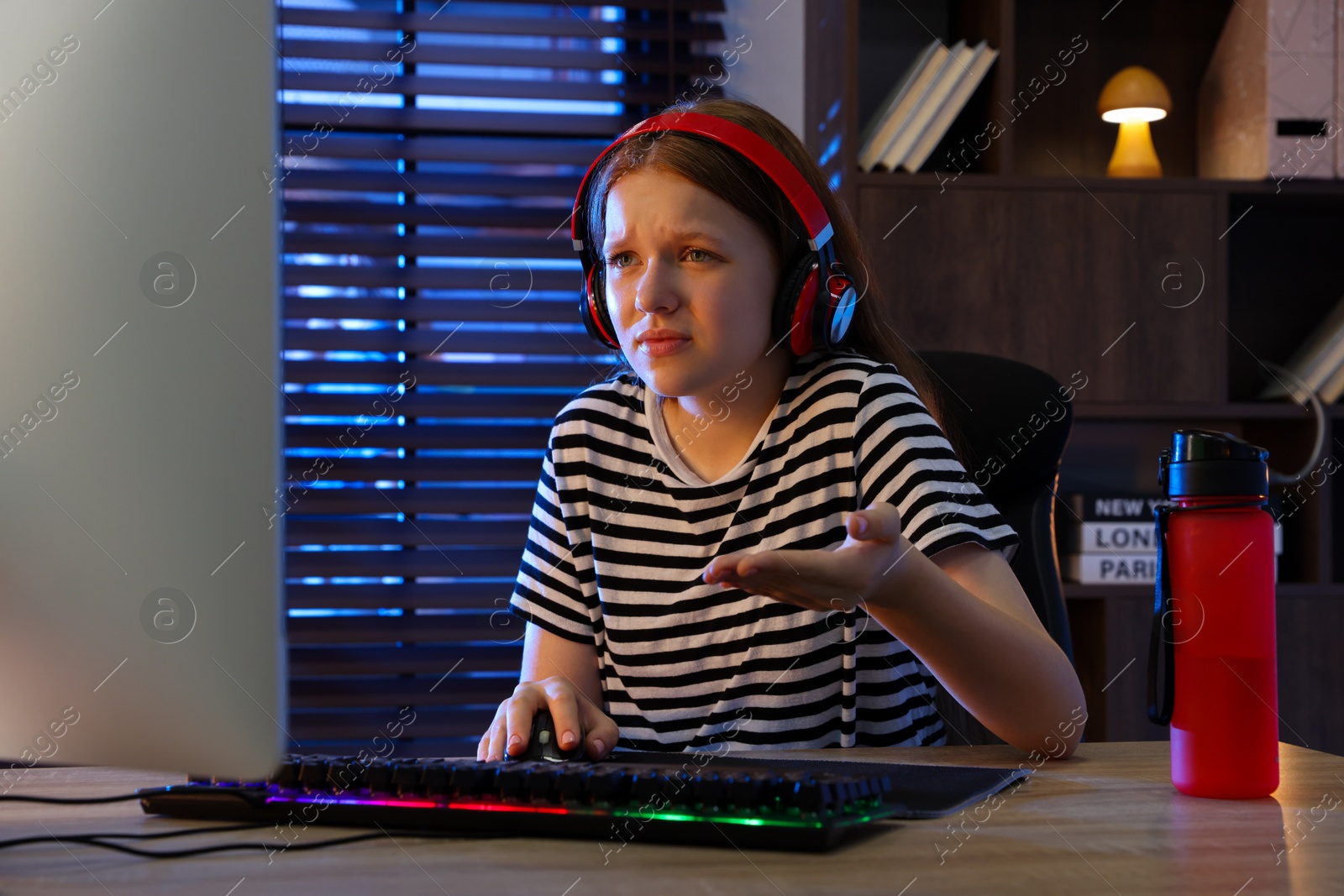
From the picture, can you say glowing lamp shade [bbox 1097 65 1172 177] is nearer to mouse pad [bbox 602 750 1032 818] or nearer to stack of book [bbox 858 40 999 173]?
stack of book [bbox 858 40 999 173]

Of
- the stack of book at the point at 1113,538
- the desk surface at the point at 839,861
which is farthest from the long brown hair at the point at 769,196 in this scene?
the stack of book at the point at 1113,538

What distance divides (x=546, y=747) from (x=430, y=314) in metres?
1.57

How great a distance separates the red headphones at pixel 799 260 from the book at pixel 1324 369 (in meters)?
1.41

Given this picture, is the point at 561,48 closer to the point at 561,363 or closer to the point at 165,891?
the point at 561,363

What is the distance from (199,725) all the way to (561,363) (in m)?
1.80

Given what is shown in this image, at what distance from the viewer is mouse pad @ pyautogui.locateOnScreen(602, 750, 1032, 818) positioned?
2.11 ft

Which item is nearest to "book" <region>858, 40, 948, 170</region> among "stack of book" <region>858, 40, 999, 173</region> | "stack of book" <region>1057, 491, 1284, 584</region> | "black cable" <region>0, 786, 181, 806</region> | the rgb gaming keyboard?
"stack of book" <region>858, 40, 999, 173</region>

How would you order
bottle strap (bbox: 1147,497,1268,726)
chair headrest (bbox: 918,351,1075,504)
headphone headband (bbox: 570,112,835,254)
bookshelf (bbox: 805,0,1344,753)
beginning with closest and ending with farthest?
bottle strap (bbox: 1147,497,1268,726) → headphone headband (bbox: 570,112,835,254) → chair headrest (bbox: 918,351,1075,504) → bookshelf (bbox: 805,0,1344,753)

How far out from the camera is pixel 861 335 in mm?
1238

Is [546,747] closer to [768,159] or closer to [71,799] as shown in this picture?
[71,799]

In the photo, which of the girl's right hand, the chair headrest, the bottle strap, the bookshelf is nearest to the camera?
the bottle strap

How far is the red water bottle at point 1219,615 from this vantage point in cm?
66

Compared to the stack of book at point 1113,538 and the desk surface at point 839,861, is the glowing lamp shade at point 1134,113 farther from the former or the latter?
the desk surface at point 839,861

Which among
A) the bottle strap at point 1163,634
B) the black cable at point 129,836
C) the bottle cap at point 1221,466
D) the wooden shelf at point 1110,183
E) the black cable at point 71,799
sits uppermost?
the wooden shelf at point 1110,183
